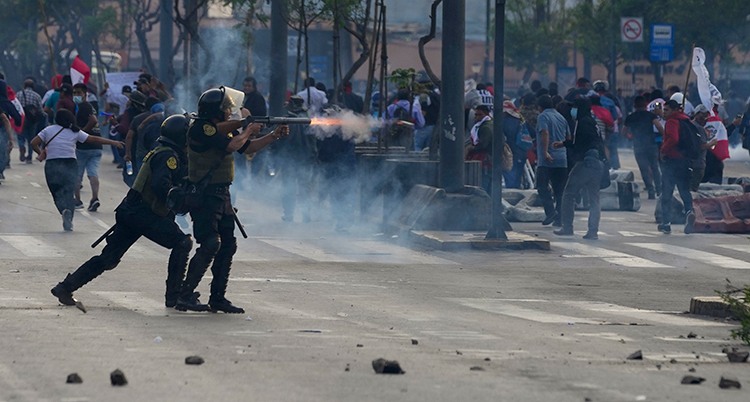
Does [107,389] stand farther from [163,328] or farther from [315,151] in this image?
[315,151]

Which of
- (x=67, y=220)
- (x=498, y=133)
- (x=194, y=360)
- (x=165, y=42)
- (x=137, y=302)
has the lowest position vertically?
(x=67, y=220)

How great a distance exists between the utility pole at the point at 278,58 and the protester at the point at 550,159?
→ 19.2 feet

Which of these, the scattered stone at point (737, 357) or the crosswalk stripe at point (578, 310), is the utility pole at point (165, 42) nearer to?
the crosswalk stripe at point (578, 310)

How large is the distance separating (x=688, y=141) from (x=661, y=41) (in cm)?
1834

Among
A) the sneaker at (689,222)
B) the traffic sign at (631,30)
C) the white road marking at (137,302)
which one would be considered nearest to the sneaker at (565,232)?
the sneaker at (689,222)

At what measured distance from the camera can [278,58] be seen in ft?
69.7

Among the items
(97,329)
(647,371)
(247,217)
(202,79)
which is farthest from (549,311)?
(202,79)

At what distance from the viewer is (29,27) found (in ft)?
174

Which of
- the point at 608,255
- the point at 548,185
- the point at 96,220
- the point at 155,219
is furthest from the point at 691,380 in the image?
the point at 96,220

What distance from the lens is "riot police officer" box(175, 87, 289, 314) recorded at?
29.2ft

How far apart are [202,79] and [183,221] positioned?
40.4 ft

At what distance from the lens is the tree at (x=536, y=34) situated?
55.6 meters

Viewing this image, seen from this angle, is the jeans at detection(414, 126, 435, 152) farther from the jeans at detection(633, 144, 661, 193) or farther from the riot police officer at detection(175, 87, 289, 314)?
the riot police officer at detection(175, 87, 289, 314)

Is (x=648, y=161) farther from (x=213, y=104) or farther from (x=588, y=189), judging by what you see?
(x=213, y=104)
